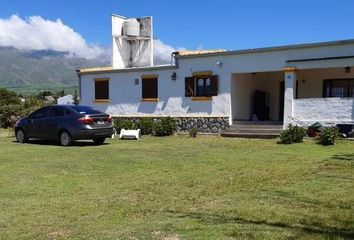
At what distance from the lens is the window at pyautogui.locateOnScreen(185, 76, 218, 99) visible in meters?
22.6

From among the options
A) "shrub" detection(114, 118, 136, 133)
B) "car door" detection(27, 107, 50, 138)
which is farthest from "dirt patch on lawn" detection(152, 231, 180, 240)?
"shrub" detection(114, 118, 136, 133)

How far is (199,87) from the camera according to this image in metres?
23.0

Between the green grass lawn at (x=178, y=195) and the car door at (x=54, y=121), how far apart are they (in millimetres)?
3908

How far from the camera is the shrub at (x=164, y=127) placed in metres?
22.6

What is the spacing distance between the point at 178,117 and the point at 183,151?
8.35 meters

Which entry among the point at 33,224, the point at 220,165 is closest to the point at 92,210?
the point at 33,224

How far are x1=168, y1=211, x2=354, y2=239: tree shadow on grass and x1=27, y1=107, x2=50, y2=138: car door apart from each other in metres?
13.0

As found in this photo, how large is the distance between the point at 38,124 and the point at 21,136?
131 cm

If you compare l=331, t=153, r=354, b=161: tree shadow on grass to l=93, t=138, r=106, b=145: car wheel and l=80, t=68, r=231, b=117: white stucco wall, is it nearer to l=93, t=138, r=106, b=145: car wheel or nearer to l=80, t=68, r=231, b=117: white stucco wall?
l=93, t=138, r=106, b=145: car wheel

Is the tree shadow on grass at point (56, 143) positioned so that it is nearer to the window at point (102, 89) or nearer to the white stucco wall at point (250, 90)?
the window at point (102, 89)

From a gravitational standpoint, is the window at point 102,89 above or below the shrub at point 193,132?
above

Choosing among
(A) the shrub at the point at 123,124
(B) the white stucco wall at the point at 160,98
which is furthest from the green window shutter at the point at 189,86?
(A) the shrub at the point at 123,124

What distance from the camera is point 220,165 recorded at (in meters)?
11.8

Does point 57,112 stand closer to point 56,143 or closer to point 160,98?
point 56,143
